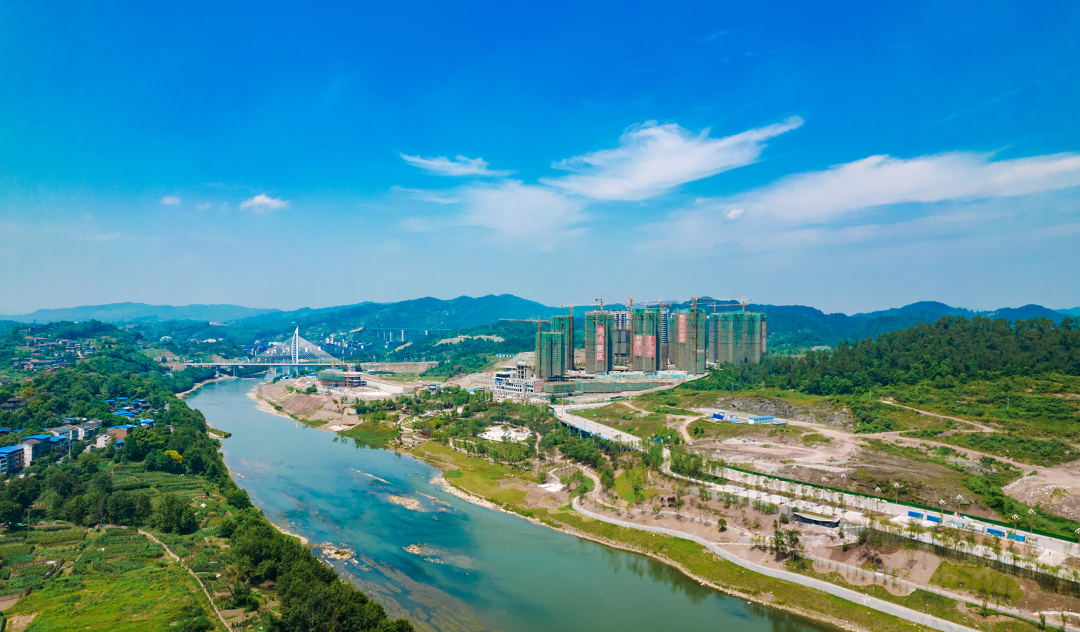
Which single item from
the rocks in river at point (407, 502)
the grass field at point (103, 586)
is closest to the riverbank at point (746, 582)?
the rocks in river at point (407, 502)

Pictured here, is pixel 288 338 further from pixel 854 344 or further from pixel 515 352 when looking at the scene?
pixel 854 344

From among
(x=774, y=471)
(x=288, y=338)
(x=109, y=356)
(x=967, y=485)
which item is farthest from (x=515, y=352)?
(x=288, y=338)

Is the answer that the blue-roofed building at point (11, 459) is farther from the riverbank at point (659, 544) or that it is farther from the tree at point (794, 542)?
the tree at point (794, 542)

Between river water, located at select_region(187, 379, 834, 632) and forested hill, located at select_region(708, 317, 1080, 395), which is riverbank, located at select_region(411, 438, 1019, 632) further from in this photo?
forested hill, located at select_region(708, 317, 1080, 395)

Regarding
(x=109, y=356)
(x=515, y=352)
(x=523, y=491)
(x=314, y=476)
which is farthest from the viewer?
(x=515, y=352)

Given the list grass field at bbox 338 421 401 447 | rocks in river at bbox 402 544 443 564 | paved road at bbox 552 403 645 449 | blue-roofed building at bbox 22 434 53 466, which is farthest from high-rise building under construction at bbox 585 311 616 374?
blue-roofed building at bbox 22 434 53 466
